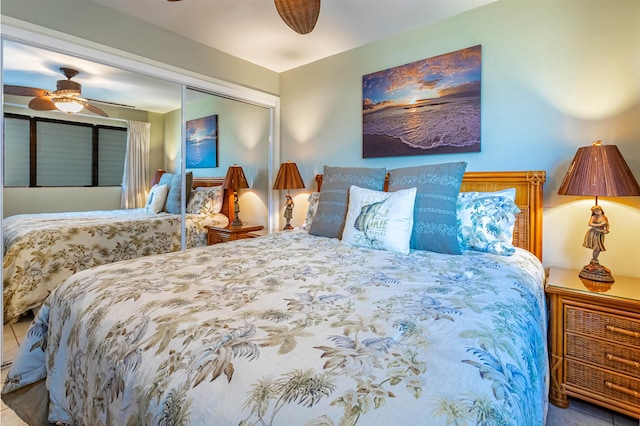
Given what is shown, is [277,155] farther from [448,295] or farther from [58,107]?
[448,295]

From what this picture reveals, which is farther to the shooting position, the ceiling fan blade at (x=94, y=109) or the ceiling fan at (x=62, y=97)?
the ceiling fan blade at (x=94, y=109)

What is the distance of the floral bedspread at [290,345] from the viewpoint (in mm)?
587

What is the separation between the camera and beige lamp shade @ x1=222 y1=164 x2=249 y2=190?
316 centimetres

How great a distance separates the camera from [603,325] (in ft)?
5.00

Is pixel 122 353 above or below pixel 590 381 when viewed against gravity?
above

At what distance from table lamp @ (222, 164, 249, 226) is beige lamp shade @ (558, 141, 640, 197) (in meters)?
2.68

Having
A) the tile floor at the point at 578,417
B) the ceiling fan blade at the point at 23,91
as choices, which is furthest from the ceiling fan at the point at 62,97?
the tile floor at the point at 578,417

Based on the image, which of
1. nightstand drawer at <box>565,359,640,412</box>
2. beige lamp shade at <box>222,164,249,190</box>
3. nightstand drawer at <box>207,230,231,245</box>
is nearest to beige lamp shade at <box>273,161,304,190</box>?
beige lamp shade at <box>222,164,249,190</box>

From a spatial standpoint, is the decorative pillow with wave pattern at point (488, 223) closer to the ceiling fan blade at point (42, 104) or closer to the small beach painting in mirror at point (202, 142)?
the small beach painting in mirror at point (202, 142)

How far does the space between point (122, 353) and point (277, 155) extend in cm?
300

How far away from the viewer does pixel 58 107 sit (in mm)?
2152

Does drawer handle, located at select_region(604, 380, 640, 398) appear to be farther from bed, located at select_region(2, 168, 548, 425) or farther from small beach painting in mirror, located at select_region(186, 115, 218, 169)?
small beach painting in mirror, located at select_region(186, 115, 218, 169)

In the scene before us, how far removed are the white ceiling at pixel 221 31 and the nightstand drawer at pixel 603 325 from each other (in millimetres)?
2090

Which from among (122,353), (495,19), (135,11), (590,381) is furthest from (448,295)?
(135,11)
